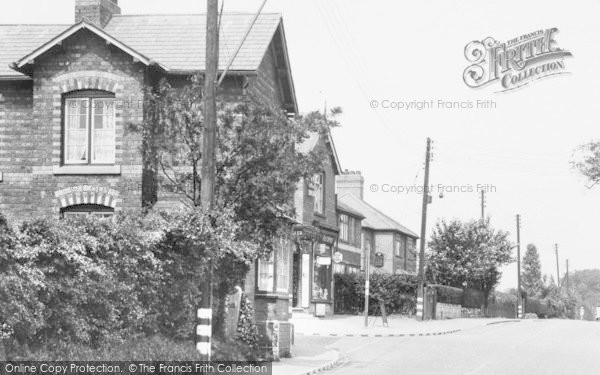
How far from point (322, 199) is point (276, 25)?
782 inches

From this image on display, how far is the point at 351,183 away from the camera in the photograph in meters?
69.9

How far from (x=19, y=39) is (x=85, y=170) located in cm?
595

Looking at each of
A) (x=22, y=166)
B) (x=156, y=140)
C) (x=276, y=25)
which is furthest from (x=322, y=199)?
(x=156, y=140)

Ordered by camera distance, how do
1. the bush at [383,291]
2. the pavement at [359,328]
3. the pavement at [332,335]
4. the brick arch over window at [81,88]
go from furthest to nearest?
the bush at [383,291] → the pavement at [359,328] → the brick arch over window at [81,88] → the pavement at [332,335]

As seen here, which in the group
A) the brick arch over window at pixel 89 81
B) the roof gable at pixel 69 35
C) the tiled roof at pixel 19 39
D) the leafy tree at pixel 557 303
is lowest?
the leafy tree at pixel 557 303

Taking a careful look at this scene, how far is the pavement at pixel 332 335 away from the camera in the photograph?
22.0m

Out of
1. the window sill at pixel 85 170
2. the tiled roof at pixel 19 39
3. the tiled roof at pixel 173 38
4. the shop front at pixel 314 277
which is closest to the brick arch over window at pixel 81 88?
the window sill at pixel 85 170

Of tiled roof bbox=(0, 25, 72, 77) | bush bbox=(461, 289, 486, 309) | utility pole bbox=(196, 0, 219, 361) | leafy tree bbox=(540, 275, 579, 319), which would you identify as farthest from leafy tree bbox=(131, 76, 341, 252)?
leafy tree bbox=(540, 275, 579, 319)

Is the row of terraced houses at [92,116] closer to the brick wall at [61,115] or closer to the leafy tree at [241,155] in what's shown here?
the brick wall at [61,115]

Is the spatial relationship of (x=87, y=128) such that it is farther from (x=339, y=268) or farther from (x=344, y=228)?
(x=344, y=228)

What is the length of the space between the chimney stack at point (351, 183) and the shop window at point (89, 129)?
42.8 metres

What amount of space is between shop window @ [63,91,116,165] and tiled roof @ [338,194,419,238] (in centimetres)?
4156

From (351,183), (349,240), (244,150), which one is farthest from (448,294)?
(244,150)

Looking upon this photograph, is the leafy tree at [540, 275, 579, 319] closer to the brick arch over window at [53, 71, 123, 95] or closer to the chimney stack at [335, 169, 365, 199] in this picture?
the chimney stack at [335, 169, 365, 199]
